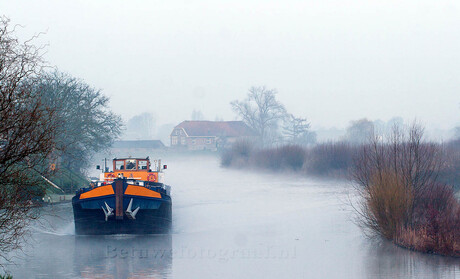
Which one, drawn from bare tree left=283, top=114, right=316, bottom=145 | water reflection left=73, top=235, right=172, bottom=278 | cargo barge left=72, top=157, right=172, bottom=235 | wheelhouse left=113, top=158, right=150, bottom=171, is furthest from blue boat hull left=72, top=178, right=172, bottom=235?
bare tree left=283, top=114, right=316, bottom=145

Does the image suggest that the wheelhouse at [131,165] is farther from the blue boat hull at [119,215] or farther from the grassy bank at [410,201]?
the grassy bank at [410,201]

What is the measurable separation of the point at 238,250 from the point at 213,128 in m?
94.5

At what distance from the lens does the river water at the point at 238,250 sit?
15852mm

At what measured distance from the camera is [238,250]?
19328 mm

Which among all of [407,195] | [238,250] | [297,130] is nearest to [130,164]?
[238,250]

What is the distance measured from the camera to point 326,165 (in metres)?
45.9

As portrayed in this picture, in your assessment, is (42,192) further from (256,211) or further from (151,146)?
(151,146)

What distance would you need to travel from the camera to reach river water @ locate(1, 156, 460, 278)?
624 inches

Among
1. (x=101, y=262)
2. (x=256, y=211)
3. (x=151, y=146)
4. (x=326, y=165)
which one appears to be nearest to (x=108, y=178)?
(x=101, y=262)

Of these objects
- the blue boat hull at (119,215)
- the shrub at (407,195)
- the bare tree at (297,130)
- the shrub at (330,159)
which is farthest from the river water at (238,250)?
the bare tree at (297,130)

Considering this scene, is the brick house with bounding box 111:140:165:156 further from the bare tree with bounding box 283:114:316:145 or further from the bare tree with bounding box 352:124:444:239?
the bare tree with bounding box 352:124:444:239

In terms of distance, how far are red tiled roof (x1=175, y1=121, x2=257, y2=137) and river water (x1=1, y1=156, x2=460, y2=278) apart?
78567 millimetres

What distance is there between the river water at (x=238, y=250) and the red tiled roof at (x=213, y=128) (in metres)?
78.6

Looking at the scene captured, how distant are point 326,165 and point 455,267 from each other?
31.1 metres
